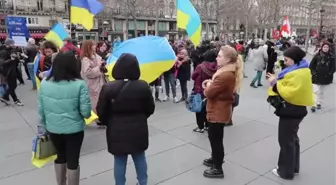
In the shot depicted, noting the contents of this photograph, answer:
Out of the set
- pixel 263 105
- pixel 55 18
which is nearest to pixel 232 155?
pixel 263 105

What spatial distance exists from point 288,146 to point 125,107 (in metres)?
2.10

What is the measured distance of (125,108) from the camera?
2.77 m

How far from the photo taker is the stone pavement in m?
3.66

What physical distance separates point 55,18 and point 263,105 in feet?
127

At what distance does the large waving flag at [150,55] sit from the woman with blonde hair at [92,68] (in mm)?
440

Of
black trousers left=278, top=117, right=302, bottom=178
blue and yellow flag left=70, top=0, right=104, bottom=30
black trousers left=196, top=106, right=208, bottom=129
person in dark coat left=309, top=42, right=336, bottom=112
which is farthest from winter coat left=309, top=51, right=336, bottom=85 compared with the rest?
blue and yellow flag left=70, top=0, right=104, bottom=30

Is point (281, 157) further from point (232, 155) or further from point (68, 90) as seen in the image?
point (68, 90)

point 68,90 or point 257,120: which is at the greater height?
point 68,90

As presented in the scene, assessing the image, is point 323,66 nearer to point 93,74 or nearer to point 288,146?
point 288,146

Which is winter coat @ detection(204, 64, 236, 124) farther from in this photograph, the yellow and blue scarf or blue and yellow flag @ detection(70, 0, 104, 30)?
blue and yellow flag @ detection(70, 0, 104, 30)

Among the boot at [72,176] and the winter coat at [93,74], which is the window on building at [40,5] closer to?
the winter coat at [93,74]

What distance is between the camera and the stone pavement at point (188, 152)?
366 centimetres

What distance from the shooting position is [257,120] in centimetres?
616

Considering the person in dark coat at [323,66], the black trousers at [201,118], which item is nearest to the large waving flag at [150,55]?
the black trousers at [201,118]
